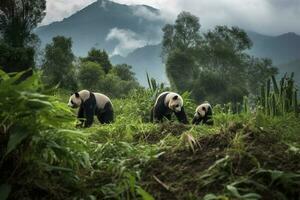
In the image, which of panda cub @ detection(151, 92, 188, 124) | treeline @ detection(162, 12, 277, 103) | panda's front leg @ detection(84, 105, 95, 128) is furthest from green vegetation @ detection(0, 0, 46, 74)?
panda cub @ detection(151, 92, 188, 124)

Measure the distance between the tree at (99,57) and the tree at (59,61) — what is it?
177 centimetres

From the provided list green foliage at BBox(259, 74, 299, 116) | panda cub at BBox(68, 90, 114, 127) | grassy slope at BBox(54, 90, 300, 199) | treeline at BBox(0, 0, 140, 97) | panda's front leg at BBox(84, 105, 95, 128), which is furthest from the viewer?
treeline at BBox(0, 0, 140, 97)

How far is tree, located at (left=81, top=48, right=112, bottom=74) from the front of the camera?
122 feet

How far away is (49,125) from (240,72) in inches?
2025

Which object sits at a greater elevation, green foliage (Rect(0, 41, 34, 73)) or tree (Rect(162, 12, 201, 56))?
tree (Rect(162, 12, 201, 56))

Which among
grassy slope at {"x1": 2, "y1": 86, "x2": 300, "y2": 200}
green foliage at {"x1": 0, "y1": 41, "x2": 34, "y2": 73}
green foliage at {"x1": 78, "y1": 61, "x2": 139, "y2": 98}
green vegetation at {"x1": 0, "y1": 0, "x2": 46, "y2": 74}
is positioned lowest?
green foliage at {"x1": 78, "y1": 61, "x2": 139, "y2": 98}

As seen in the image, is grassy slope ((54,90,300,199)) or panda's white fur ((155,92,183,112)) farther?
panda's white fur ((155,92,183,112))

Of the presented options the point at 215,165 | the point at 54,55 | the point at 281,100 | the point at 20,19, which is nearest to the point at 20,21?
the point at 20,19

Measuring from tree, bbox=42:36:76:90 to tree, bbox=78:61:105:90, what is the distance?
0.70 metres

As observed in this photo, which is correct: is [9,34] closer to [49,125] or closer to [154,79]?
[154,79]

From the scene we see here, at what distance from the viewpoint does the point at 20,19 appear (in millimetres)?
33906

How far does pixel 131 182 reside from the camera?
8.82ft

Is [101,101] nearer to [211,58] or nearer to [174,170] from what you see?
[174,170]

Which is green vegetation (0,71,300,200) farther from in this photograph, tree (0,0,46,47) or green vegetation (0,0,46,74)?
tree (0,0,46,47)
